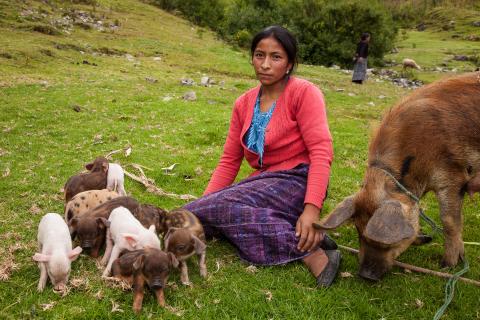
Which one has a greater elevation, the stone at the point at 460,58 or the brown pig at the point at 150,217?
the stone at the point at 460,58

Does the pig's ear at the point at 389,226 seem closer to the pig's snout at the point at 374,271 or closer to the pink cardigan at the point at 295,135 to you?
the pig's snout at the point at 374,271

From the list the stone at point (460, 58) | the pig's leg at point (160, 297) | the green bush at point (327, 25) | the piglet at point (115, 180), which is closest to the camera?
the pig's leg at point (160, 297)

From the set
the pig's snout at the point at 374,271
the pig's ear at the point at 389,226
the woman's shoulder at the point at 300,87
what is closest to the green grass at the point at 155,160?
the pig's snout at the point at 374,271

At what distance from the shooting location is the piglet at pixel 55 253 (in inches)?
174

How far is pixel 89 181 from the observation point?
6.47m

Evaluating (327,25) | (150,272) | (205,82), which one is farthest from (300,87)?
(327,25)

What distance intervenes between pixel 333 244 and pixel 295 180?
916 mm

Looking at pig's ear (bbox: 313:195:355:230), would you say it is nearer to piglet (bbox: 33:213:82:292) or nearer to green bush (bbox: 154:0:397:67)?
piglet (bbox: 33:213:82:292)

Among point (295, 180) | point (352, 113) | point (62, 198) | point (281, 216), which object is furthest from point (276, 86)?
point (352, 113)

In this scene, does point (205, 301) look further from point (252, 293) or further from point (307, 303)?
point (307, 303)

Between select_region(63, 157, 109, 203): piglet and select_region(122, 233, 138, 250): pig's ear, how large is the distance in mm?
1949

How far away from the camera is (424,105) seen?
17.5 ft

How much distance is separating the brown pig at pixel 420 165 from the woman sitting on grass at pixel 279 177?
0.43m

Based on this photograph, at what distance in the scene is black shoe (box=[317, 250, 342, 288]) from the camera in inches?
186
